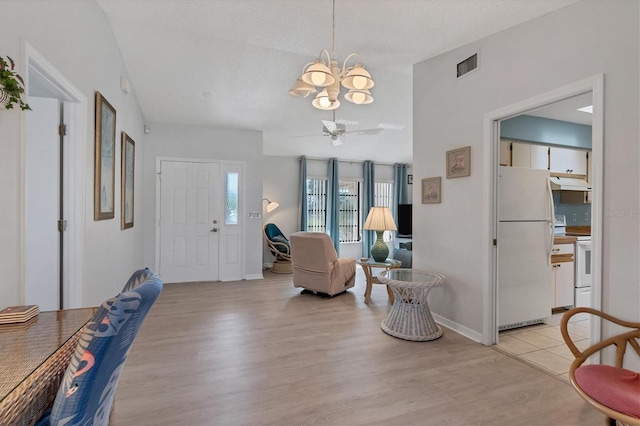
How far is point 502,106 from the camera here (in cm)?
267

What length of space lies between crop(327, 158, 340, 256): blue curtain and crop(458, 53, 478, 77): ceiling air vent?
4458 mm

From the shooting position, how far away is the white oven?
11.9 feet

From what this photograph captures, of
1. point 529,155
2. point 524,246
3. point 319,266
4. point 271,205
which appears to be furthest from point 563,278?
point 271,205

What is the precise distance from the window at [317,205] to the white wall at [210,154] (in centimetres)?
199

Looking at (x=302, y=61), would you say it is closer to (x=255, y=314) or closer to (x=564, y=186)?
(x=255, y=314)

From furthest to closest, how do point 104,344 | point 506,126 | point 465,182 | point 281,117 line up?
point 281,117 < point 506,126 < point 465,182 < point 104,344

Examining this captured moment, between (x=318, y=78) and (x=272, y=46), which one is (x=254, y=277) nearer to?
(x=272, y=46)

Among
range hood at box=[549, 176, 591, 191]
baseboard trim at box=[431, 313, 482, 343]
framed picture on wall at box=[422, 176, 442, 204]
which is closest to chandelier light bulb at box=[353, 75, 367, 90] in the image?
framed picture on wall at box=[422, 176, 442, 204]

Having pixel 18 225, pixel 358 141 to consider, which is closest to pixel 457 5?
pixel 18 225

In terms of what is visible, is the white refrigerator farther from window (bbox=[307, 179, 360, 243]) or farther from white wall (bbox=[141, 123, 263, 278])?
window (bbox=[307, 179, 360, 243])

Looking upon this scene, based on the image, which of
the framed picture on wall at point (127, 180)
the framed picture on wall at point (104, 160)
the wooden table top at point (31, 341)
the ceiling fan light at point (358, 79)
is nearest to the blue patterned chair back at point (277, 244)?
the framed picture on wall at point (127, 180)

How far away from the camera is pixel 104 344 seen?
83 centimetres

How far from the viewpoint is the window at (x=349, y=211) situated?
7871mm

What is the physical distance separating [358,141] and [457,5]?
4.25m
